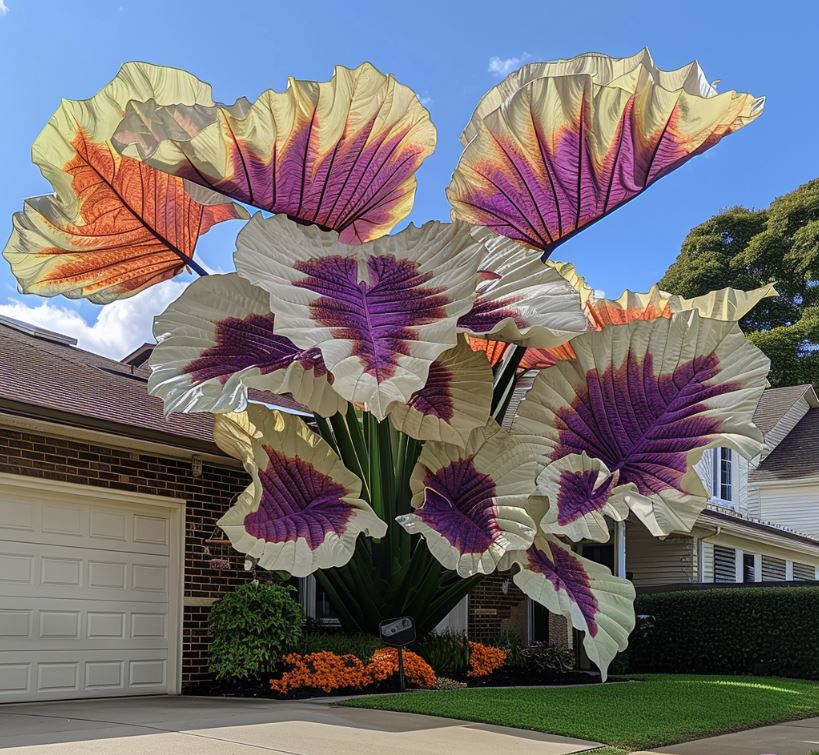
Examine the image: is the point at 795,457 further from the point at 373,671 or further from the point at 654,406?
the point at 373,671

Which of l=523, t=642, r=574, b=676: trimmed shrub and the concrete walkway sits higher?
l=523, t=642, r=574, b=676: trimmed shrub

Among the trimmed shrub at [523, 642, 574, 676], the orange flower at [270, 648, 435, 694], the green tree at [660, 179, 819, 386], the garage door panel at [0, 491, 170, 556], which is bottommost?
the trimmed shrub at [523, 642, 574, 676]

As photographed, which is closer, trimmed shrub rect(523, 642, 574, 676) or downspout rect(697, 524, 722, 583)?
trimmed shrub rect(523, 642, 574, 676)

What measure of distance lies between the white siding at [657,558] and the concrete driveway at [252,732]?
39.3ft

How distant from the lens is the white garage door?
34.7ft

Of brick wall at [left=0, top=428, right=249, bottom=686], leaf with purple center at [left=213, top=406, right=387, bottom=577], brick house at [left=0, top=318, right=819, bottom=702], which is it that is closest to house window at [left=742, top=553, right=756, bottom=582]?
brick house at [left=0, top=318, right=819, bottom=702]

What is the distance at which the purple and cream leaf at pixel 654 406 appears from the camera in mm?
10742

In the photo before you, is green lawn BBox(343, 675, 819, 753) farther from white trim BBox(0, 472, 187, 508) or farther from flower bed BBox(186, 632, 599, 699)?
white trim BBox(0, 472, 187, 508)

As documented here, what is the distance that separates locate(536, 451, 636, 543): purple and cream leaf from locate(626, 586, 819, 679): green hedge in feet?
24.2

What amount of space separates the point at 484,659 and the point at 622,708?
3415mm

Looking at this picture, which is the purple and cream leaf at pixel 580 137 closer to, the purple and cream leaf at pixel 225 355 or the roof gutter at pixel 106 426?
the purple and cream leaf at pixel 225 355

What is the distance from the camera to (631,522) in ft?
66.3

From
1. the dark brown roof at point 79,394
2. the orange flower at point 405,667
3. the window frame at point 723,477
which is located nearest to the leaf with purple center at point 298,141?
the dark brown roof at point 79,394

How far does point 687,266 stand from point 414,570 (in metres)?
36.6
